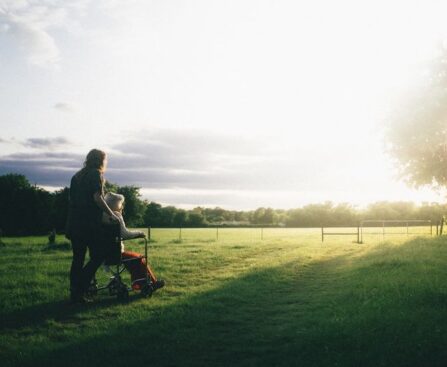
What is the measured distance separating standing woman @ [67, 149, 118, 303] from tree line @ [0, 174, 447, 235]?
1572 inches

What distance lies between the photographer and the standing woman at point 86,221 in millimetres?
8094

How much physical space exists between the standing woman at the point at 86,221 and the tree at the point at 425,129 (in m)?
22.9

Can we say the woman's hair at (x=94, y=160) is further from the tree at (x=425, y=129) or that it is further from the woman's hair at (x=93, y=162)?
the tree at (x=425, y=129)

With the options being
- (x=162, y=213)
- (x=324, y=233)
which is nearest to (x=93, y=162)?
(x=324, y=233)

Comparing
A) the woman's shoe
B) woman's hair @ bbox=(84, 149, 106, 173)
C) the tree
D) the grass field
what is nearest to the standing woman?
woman's hair @ bbox=(84, 149, 106, 173)

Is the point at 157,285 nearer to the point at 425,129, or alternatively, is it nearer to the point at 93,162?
the point at 93,162

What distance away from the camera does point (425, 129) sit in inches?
1029

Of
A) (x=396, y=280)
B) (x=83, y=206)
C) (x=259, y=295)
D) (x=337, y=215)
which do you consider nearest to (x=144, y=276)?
(x=83, y=206)

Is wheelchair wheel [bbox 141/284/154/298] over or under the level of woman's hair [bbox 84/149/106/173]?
under

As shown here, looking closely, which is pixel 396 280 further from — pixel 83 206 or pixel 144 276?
pixel 83 206

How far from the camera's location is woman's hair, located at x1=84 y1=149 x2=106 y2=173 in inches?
325

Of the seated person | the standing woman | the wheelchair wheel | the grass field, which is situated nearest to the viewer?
the grass field

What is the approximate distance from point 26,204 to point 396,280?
240 feet

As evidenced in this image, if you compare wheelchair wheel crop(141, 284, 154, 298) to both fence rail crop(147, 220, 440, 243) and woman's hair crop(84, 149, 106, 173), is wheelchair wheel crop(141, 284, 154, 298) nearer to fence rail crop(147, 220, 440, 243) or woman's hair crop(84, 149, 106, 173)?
woman's hair crop(84, 149, 106, 173)
